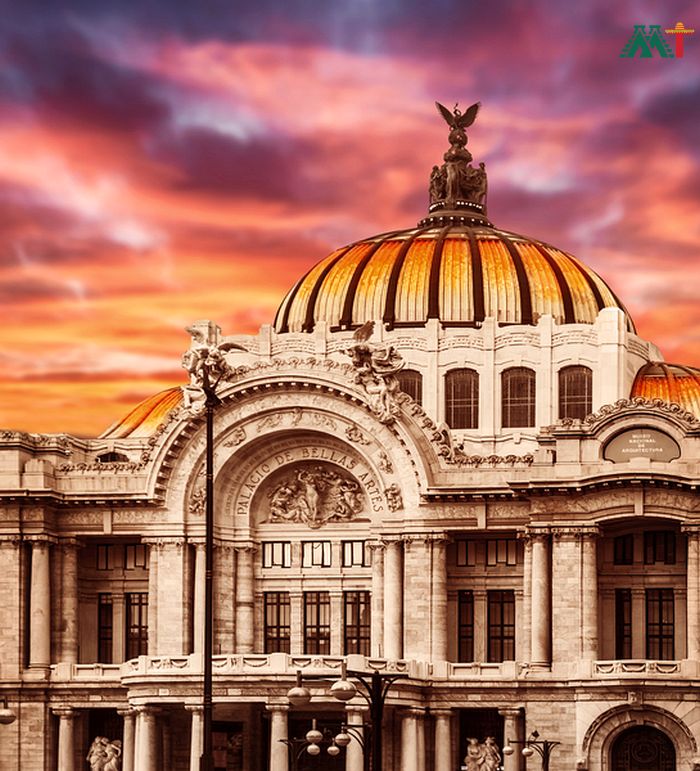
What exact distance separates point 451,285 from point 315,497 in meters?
12.6

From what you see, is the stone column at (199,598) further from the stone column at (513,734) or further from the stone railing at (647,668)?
the stone railing at (647,668)

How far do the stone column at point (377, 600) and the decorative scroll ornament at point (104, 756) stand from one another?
36.3 ft

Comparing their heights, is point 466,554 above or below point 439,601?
above

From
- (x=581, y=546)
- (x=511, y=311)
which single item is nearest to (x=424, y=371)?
(x=511, y=311)

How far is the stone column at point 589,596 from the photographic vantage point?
101 m

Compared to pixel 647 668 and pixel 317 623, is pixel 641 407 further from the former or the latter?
pixel 317 623

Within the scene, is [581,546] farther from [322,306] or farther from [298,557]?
[322,306]

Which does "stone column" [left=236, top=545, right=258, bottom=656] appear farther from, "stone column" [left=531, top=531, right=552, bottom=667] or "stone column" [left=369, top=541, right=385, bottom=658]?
"stone column" [left=531, top=531, right=552, bottom=667]

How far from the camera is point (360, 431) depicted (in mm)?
106375

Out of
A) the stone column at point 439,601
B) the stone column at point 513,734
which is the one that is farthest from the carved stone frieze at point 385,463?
the stone column at point 513,734

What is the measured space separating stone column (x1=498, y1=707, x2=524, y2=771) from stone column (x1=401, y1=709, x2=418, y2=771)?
3.37 m

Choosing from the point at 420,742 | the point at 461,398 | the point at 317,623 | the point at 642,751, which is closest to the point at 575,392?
the point at 461,398

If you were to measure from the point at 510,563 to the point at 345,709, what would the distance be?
10.3m

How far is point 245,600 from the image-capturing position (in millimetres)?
108625
